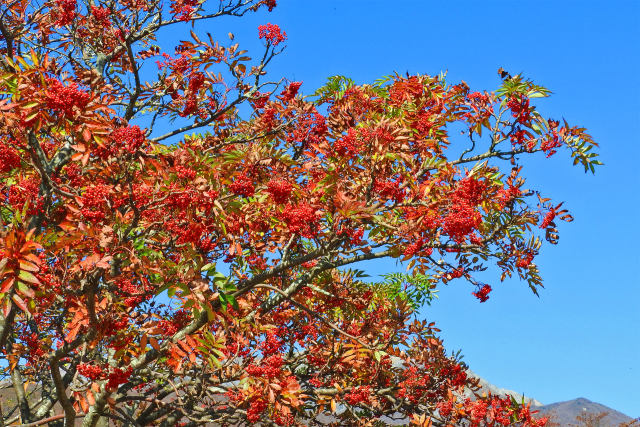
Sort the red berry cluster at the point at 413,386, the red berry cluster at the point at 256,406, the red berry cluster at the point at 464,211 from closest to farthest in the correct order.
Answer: the red berry cluster at the point at 464,211 → the red berry cluster at the point at 256,406 → the red berry cluster at the point at 413,386

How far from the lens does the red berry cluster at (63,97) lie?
5.00 metres

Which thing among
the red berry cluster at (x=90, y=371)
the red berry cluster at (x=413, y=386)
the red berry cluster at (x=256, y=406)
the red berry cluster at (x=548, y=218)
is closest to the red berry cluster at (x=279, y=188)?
the red berry cluster at (x=256, y=406)

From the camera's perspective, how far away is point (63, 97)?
502 cm

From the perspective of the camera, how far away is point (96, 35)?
28.9 feet

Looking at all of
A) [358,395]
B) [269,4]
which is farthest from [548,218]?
[269,4]

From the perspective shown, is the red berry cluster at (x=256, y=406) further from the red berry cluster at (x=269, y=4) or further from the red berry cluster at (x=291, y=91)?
the red berry cluster at (x=269, y=4)

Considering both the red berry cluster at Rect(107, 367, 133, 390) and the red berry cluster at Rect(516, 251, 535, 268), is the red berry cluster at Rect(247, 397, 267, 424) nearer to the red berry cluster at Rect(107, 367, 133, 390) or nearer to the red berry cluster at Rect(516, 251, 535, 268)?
the red berry cluster at Rect(107, 367, 133, 390)

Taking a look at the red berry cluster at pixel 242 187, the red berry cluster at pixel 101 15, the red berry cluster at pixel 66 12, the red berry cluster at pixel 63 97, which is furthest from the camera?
the red berry cluster at pixel 101 15

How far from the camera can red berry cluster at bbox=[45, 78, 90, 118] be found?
500 centimetres

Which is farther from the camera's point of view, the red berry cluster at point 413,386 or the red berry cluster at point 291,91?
the red berry cluster at point 413,386

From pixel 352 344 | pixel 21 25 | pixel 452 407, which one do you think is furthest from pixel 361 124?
pixel 21 25

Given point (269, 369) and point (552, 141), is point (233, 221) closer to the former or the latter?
point (269, 369)

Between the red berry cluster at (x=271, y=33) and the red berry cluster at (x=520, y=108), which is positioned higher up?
the red berry cluster at (x=271, y=33)

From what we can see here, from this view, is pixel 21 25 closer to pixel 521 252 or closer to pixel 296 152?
pixel 296 152
